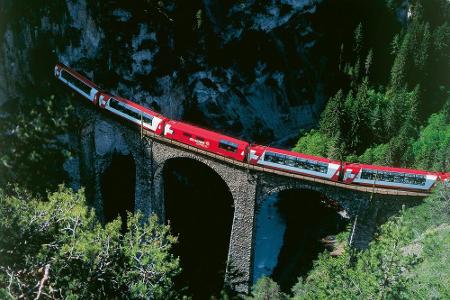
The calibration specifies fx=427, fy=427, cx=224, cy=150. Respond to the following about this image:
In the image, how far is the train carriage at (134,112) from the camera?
36.1 metres

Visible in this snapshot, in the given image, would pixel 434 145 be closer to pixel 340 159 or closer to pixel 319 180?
pixel 340 159

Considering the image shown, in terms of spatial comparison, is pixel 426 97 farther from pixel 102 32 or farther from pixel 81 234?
pixel 81 234

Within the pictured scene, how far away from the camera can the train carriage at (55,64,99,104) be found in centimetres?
3859

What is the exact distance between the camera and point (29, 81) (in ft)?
128

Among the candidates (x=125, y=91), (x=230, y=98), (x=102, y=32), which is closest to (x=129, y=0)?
(x=102, y=32)

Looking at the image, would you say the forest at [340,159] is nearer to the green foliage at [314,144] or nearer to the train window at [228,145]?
the green foliage at [314,144]

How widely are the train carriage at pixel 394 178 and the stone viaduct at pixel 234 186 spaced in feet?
2.61

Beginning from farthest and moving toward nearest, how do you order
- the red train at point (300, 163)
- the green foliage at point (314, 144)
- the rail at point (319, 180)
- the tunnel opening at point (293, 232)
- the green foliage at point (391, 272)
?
the green foliage at point (314, 144)
the tunnel opening at point (293, 232)
the red train at point (300, 163)
the rail at point (319, 180)
the green foliage at point (391, 272)

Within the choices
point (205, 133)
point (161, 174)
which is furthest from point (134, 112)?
point (205, 133)

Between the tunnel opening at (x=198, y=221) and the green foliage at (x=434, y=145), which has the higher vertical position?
the green foliage at (x=434, y=145)

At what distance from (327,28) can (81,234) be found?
45.0 meters

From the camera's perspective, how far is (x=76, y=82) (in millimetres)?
39375

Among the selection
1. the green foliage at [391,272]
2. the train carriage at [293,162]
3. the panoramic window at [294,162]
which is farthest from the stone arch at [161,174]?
the green foliage at [391,272]

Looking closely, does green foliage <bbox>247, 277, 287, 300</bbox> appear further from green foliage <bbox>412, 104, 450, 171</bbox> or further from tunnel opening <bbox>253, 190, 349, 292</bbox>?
green foliage <bbox>412, 104, 450, 171</bbox>
